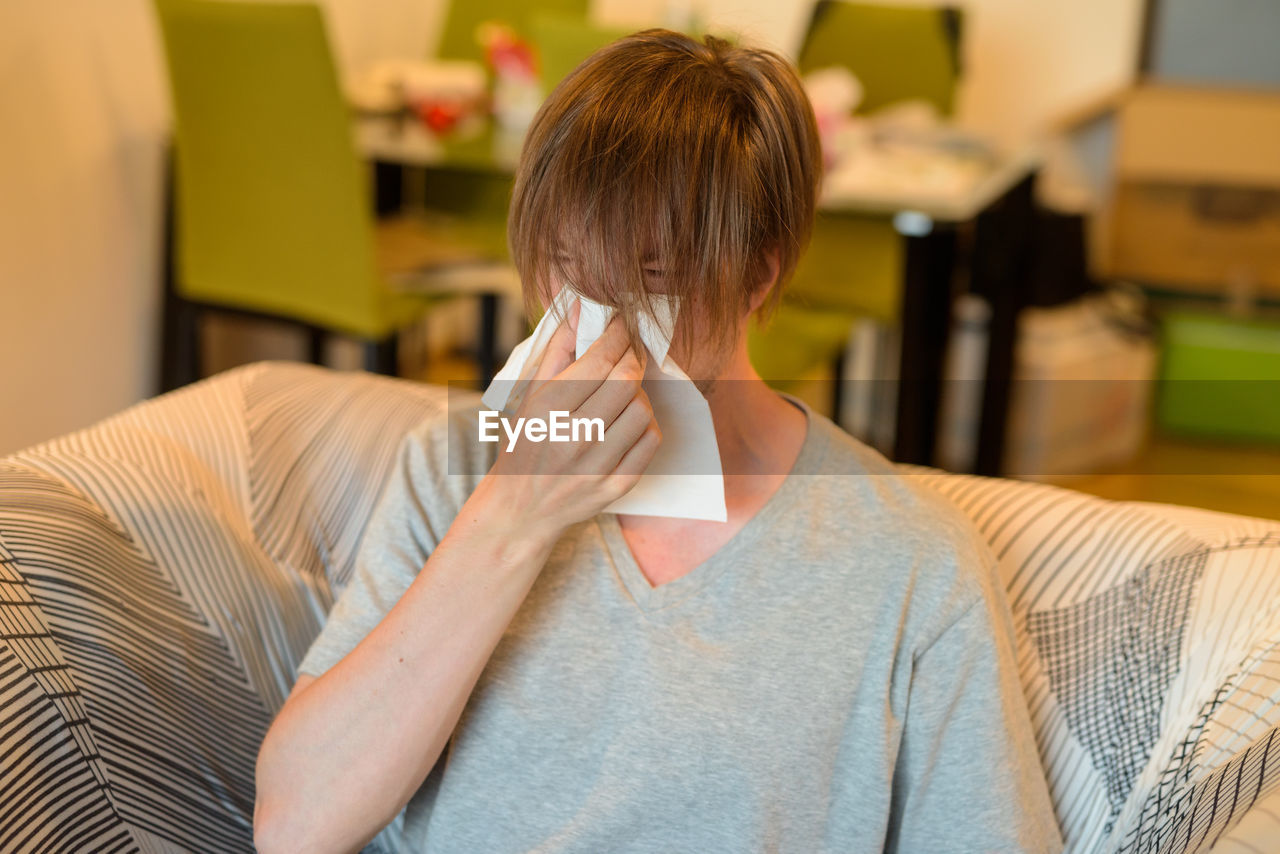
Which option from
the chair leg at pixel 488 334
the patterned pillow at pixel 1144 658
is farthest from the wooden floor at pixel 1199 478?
the patterned pillow at pixel 1144 658

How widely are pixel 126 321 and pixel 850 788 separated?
2068 millimetres

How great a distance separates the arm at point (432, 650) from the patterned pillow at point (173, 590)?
135 millimetres

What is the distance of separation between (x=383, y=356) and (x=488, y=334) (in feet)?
1.24

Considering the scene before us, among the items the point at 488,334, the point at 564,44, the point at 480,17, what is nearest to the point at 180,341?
the point at 488,334

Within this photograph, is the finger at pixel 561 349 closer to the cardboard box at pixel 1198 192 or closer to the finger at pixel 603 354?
the finger at pixel 603 354

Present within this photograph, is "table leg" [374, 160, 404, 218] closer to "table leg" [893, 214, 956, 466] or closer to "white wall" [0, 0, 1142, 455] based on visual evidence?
"white wall" [0, 0, 1142, 455]

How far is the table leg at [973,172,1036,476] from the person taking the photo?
248 centimetres

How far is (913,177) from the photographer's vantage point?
7.90ft

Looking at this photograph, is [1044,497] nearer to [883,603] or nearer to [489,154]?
[883,603]

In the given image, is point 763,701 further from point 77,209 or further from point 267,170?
point 77,209

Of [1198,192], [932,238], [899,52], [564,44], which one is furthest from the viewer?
[1198,192]

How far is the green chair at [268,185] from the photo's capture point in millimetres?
2129

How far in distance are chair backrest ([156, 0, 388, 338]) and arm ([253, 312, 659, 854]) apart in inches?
59.9

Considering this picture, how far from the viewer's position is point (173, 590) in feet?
3.25
